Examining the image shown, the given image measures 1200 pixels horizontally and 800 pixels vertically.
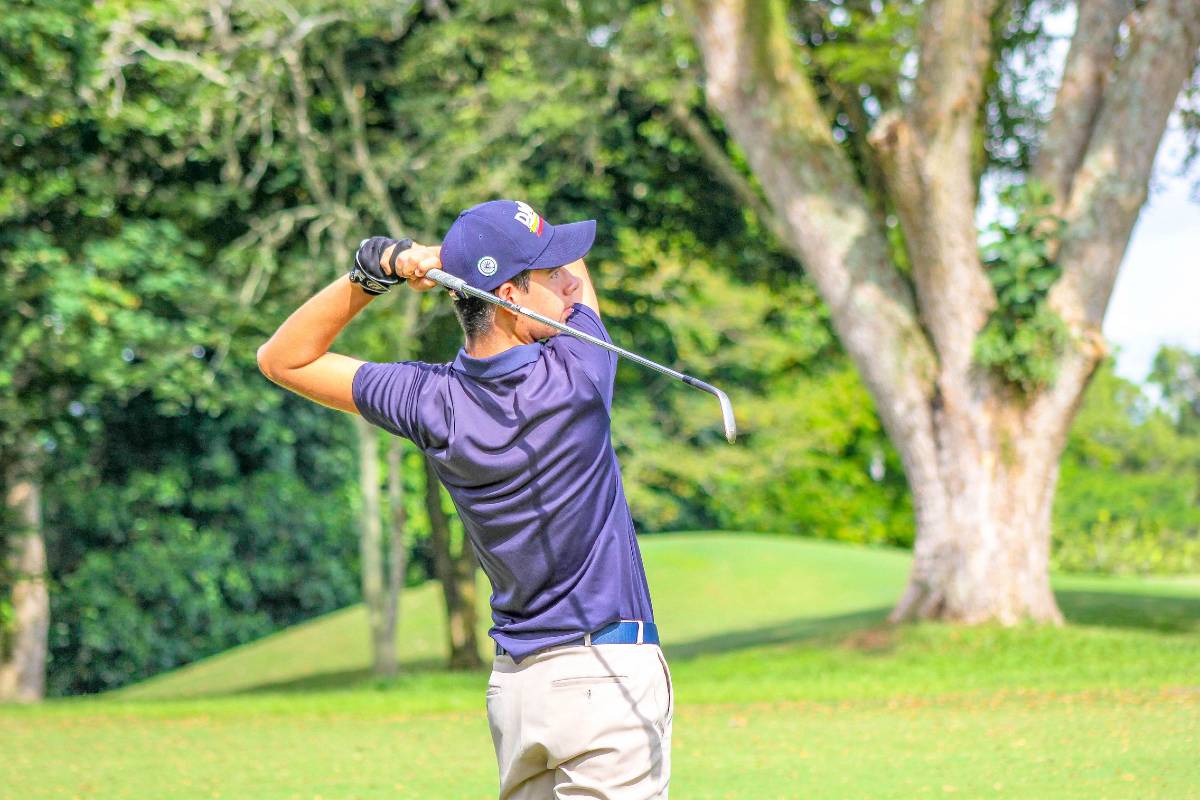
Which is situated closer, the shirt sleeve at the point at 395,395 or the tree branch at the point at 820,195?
the shirt sleeve at the point at 395,395

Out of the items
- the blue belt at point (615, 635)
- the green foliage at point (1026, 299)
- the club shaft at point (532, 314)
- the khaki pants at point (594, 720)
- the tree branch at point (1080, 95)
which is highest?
the tree branch at point (1080, 95)

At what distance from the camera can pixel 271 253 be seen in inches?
674

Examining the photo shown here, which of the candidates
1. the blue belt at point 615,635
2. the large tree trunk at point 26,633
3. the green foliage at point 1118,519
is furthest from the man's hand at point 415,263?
the green foliage at point 1118,519

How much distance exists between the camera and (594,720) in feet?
9.65

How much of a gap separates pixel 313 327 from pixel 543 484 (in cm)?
75

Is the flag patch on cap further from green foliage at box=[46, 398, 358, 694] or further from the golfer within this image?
green foliage at box=[46, 398, 358, 694]

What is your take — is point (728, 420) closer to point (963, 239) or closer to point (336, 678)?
point (963, 239)

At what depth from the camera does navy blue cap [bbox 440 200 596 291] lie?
3064mm

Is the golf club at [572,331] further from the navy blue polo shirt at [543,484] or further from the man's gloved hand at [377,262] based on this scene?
the man's gloved hand at [377,262]

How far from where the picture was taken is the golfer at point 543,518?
2.96 meters

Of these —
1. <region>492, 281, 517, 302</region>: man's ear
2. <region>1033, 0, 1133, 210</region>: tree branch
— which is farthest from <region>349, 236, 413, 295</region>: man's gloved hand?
<region>1033, 0, 1133, 210</region>: tree branch

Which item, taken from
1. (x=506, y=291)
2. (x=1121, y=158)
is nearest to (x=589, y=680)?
Result: (x=506, y=291)

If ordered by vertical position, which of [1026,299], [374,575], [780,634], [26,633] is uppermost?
[1026,299]

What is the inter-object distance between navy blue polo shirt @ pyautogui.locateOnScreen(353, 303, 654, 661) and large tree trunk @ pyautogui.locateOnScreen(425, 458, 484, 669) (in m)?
16.3
